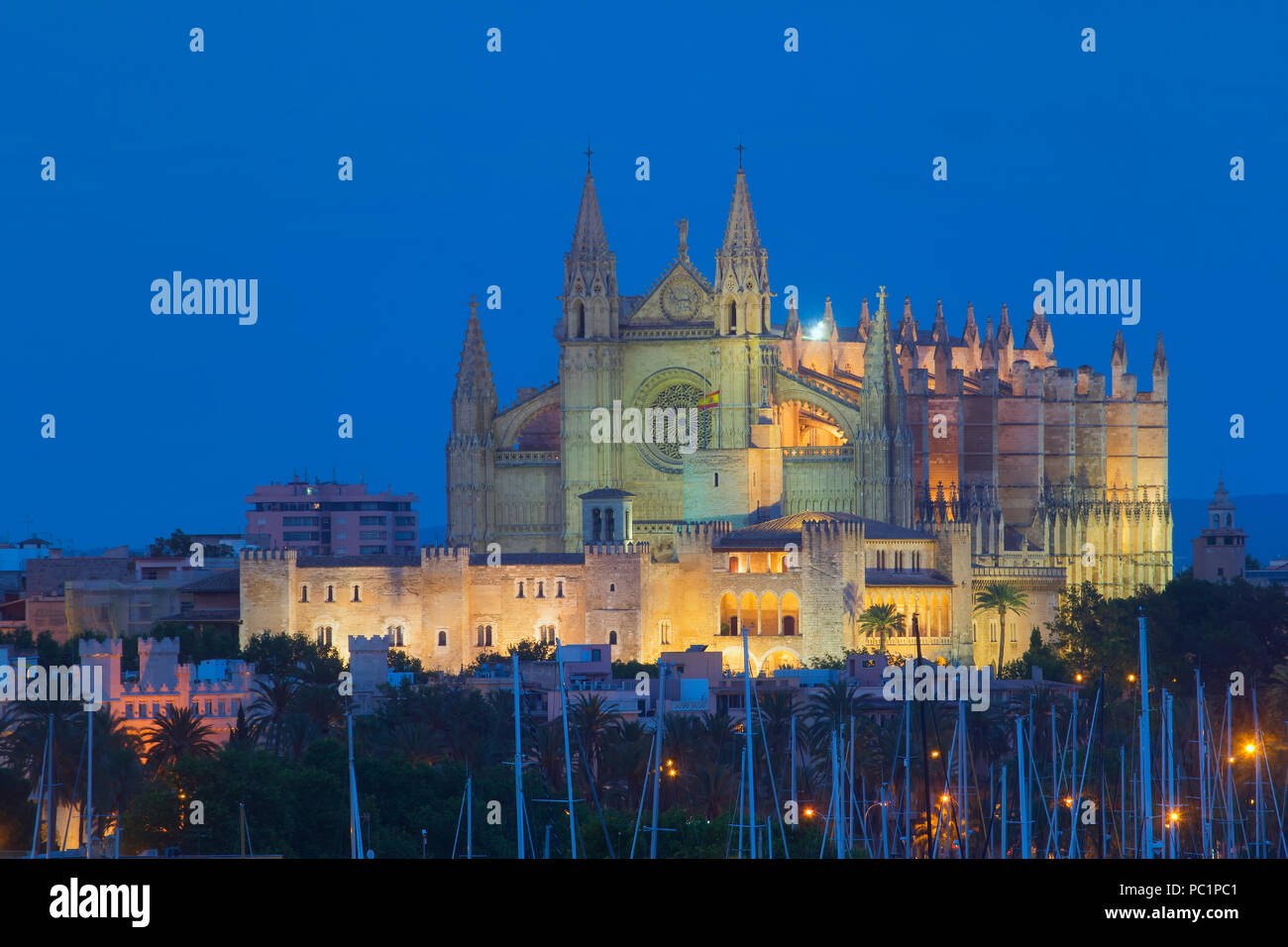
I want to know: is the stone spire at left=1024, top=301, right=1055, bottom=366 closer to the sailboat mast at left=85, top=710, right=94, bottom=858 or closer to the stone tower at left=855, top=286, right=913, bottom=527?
the stone tower at left=855, top=286, right=913, bottom=527

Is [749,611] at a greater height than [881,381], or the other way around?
[881,381]

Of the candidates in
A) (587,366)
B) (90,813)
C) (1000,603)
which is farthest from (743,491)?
(90,813)

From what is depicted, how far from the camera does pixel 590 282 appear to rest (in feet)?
273

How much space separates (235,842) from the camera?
135 feet

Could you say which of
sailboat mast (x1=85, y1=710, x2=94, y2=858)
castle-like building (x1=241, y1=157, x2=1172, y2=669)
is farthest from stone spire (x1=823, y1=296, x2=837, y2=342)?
sailboat mast (x1=85, y1=710, x2=94, y2=858)

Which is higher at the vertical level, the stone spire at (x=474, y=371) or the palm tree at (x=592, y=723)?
the stone spire at (x=474, y=371)

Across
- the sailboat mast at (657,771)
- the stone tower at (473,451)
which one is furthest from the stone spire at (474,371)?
the sailboat mast at (657,771)

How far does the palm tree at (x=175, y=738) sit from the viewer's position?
5088 cm

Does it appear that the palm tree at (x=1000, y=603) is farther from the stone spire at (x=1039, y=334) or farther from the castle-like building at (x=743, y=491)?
the stone spire at (x=1039, y=334)

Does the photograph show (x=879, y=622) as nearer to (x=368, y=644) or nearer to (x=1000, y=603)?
(x=1000, y=603)

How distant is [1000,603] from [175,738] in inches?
1272

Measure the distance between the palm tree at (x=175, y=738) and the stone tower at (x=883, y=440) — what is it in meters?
31.3

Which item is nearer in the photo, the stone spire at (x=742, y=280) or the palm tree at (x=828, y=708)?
the palm tree at (x=828, y=708)
